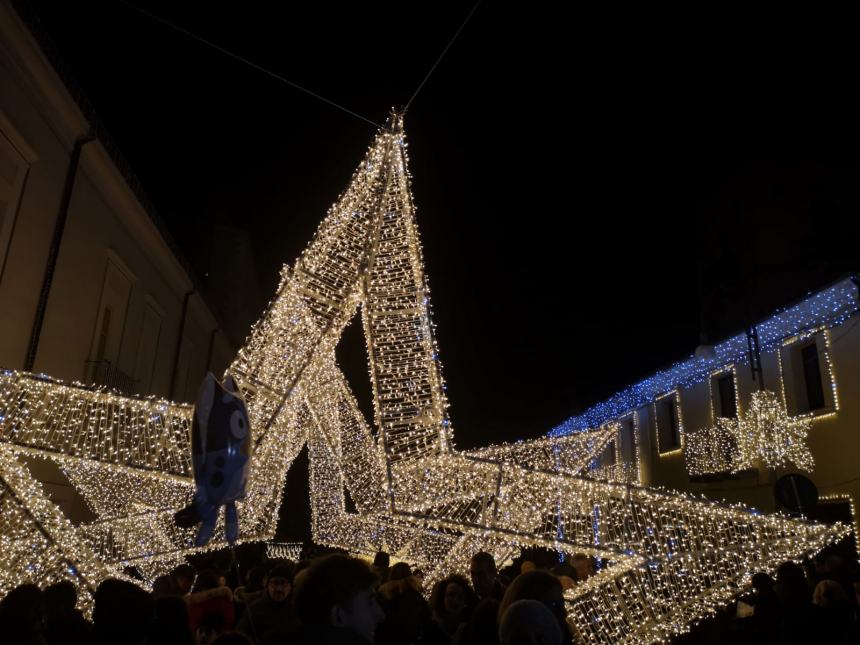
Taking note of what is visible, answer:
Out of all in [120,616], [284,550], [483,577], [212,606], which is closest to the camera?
[120,616]

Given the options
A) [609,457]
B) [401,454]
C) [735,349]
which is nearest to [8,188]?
[401,454]

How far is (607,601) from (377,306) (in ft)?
8.90

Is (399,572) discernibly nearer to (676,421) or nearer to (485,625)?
(485,625)

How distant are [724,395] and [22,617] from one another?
17544mm

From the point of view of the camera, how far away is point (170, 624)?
11.3 feet

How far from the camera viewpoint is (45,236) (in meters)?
10.6

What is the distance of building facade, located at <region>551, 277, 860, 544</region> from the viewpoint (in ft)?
43.4

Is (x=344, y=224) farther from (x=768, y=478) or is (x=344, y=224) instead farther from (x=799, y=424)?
(x=768, y=478)

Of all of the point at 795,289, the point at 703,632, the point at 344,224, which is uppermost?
the point at 795,289

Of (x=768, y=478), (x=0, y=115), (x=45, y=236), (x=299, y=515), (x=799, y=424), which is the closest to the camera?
(x=0, y=115)

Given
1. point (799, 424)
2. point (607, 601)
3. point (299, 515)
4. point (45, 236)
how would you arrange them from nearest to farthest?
point (607, 601), point (45, 236), point (799, 424), point (299, 515)

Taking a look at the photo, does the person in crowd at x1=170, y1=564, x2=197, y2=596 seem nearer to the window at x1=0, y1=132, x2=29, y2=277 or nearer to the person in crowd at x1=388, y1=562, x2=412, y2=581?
the person in crowd at x1=388, y1=562, x2=412, y2=581

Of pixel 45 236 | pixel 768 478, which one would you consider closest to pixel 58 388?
→ pixel 45 236

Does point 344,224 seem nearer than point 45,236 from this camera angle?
Yes
